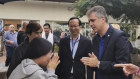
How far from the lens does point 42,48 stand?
2.15 m

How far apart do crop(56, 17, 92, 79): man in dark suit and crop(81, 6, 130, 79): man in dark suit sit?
32.4 inches

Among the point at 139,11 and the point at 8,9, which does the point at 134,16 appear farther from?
the point at 8,9

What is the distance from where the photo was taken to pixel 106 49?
255cm

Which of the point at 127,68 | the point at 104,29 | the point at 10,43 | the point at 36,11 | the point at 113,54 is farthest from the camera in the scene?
the point at 36,11

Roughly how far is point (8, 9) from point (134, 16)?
9.57 meters

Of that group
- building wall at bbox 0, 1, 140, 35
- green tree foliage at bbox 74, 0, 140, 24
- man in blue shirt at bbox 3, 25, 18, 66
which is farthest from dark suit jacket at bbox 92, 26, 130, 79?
building wall at bbox 0, 1, 140, 35

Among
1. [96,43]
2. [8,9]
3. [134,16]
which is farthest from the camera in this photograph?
[8,9]

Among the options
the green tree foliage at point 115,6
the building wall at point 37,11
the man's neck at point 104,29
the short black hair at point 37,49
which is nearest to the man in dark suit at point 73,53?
the man's neck at point 104,29

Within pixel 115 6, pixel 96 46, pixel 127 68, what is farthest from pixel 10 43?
pixel 127 68

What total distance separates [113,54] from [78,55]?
110cm

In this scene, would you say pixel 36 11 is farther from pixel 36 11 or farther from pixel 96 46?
pixel 96 46

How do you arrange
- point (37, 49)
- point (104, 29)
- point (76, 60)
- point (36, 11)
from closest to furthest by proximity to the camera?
1. point (37, 49)
2. point (104, 29)
3. point (76, 60)
4. point (36, 11)

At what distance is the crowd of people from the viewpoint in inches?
84.0

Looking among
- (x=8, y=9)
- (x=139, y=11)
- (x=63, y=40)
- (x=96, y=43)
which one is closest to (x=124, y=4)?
(x=139, y=11)
